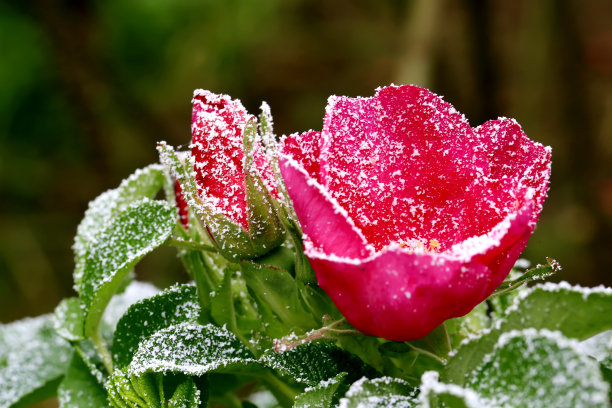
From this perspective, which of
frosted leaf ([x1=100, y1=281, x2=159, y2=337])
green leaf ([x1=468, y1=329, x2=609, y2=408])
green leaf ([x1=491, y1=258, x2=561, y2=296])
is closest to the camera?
green leaf ([x1=468, y1=329, x2=609, y2=408])

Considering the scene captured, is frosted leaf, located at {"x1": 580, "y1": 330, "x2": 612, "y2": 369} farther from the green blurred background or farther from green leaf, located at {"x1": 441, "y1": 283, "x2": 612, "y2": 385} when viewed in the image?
the green blurred background

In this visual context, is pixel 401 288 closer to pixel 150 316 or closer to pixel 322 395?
pixel 322 395

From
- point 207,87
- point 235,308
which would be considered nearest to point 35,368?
point 235,308

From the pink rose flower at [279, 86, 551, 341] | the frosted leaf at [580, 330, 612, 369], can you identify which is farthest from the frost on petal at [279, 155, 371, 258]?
the frosted leaf at [580, 330, 612, 369]

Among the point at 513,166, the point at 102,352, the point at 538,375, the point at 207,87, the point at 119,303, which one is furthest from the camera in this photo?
the point at 207,87

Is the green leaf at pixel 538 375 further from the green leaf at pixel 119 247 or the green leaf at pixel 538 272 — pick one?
the green leaf at pixel 119 247
